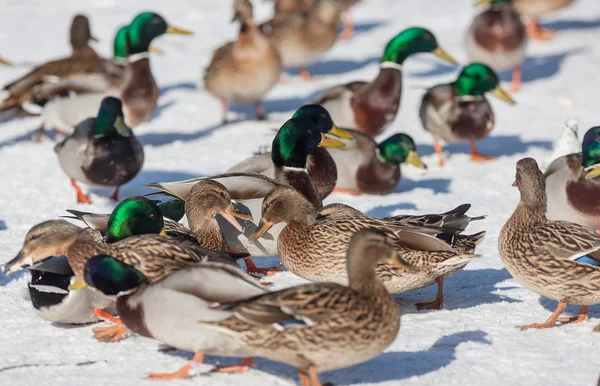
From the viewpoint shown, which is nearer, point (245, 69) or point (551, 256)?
point (551, 256)

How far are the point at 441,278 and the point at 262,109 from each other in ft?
17.4

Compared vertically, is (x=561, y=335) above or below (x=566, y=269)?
below

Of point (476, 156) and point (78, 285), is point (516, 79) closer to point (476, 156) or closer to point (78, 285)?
point (476, 156)

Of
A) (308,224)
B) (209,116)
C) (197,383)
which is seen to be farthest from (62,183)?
(197,383)

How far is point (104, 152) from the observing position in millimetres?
6953

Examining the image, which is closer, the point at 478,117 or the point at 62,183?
the point at 62,183

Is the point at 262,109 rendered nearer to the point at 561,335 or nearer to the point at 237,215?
the point at 237,215

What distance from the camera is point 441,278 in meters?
4.93

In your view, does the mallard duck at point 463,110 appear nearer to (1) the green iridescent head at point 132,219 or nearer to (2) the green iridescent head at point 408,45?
(2) the green iridescent head at point 408,45

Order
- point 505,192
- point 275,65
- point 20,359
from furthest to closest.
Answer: point 275,65
point 505,192
point 20,359

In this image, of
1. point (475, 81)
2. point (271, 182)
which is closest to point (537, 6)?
point (475, 81)

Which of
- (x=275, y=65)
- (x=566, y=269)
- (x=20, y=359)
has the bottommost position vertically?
(x=20, y=359)

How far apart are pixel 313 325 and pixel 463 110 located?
5.07 meters

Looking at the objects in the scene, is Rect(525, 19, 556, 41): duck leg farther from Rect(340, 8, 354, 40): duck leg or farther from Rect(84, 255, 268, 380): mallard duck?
Rect(84, 255, 268, 380): mallard duck
